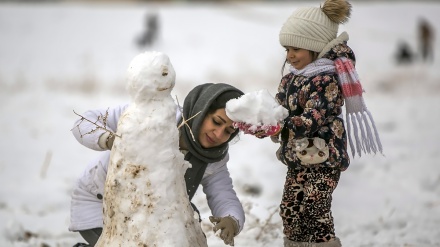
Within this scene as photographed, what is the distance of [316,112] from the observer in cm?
331

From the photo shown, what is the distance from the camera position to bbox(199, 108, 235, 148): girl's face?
3314mm

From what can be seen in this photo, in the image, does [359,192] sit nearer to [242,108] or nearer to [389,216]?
[389,216]

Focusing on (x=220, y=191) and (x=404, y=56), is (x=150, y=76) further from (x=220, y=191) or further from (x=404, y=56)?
(x=404, y=56)

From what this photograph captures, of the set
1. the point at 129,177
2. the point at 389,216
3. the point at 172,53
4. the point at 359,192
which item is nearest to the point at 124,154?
the point at 129,177

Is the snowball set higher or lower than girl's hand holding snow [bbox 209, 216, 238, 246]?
higher

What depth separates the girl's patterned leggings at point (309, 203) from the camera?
137 inches

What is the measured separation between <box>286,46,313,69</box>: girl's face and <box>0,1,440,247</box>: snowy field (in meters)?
1.19

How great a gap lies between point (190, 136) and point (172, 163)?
0.30 meters

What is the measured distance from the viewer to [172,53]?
21.4 metres

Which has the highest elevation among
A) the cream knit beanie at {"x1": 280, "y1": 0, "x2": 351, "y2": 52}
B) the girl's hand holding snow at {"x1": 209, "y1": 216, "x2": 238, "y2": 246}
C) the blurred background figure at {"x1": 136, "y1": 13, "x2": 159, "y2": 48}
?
the cream knit beanie at {"x1": 280, "y1": 0, "x2": 351, "y2": 52}

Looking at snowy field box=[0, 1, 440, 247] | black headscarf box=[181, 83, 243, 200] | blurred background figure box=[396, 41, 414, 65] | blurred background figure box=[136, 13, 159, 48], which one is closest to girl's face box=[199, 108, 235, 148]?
black headscarf box=[181, 83, 243, 200]

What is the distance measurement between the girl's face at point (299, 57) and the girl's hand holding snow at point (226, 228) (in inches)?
33.1

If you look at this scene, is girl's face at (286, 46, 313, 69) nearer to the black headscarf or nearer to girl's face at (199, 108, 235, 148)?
the black headscarf

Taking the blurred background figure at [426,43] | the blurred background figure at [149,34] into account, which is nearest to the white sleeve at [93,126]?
the blurred background figure at [426,43]
